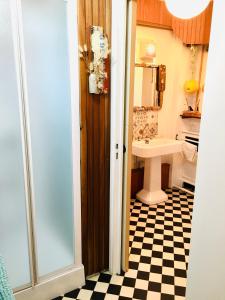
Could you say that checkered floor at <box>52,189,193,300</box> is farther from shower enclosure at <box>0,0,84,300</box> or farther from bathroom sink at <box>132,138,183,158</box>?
bathroom sink at <box>132,138,183,158</box>

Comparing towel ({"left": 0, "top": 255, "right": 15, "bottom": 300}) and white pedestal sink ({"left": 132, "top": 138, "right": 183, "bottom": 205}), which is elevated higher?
towel ({"left": 0, "top": 255, "right": 15, "bottom": 300})

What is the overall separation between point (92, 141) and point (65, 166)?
0.90 feet

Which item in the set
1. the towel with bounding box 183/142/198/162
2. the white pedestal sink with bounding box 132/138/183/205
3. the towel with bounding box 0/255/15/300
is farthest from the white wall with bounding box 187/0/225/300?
the towel with bounding box 183/142/198/162

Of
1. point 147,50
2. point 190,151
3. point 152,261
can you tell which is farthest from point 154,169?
point 147,50

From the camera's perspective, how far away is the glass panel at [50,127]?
1573mm

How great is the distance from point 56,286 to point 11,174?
35.3 inches

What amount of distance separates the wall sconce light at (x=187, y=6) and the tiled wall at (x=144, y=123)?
1.67 metres

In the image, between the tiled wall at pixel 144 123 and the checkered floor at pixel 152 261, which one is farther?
the tiled wall at pixel 144 123

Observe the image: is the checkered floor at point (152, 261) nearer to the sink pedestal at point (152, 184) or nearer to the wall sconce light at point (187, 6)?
the sink pedestal at point (152, 184)

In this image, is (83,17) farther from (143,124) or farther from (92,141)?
(143,124)

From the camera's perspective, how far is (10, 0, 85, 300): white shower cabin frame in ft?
4.68

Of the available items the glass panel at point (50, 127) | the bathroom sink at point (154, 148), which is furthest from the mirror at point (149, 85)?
the glass panel at point (50, 127)

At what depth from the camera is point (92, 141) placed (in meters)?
1.79

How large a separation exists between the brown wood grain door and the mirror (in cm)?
160
